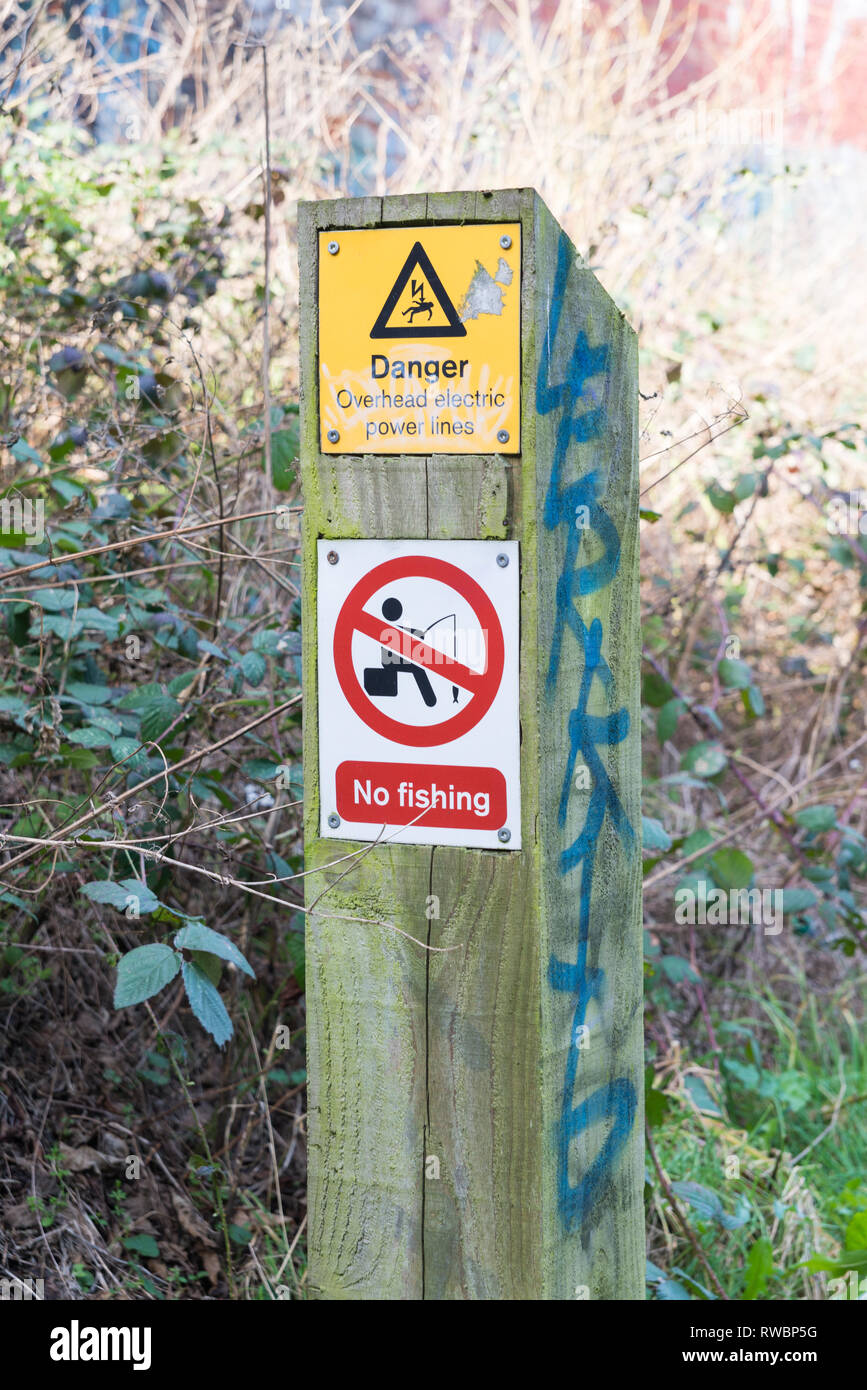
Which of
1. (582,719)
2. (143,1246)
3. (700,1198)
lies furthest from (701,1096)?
(582,719)

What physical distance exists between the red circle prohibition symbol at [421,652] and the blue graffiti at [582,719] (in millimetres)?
83

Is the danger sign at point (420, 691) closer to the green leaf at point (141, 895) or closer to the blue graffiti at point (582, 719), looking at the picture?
the blue graffiti at point (582, 719)

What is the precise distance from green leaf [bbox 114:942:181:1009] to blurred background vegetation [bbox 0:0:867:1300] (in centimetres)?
6

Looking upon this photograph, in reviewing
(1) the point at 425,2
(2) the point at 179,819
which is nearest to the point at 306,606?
(2) the point at 179,819

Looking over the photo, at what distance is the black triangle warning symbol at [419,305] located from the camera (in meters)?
1.52

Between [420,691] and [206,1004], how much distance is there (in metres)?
0.65

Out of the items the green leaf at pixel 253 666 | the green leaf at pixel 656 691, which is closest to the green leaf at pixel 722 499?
the green leaf at pixel 656 691

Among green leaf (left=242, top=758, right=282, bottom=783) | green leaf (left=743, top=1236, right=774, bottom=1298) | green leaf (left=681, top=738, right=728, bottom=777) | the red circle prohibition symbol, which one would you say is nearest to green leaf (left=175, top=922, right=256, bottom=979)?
the red circle prohibition symbol

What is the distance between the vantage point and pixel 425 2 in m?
7.95

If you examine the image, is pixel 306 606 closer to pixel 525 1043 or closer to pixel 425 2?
pixel 525 1043

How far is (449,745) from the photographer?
1547 mm

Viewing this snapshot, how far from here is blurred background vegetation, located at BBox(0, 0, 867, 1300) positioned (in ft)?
8.52

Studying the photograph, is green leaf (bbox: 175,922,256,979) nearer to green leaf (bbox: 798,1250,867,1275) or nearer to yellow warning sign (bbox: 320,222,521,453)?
yellow warning sign (bbox: 320,222,521,453)

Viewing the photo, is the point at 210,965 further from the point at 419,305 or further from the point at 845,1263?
the point at 845,1263
